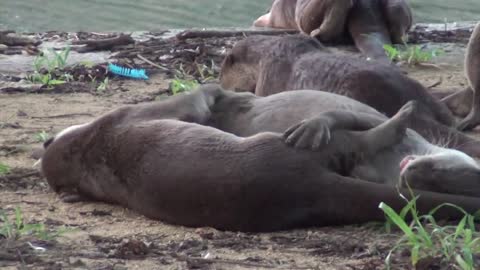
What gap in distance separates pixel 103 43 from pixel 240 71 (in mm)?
2800

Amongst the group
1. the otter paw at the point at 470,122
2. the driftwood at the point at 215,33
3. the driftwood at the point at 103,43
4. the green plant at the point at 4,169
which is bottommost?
the driftwood at the point at 103,43

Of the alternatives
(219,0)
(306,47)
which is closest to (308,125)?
(306,47)

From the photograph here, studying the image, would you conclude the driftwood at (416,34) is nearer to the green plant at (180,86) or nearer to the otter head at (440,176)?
the green plant at (180,86)

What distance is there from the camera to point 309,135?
4.15 meters

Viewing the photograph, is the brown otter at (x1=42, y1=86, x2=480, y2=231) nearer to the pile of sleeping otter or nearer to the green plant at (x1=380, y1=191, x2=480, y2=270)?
the pile of sleeping otter

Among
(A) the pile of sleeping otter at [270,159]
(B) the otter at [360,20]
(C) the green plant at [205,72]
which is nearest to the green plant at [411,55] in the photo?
(B) the otter at [360,20]

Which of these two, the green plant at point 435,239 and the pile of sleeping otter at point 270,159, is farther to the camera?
the pile of sleeping otter at point 270,159

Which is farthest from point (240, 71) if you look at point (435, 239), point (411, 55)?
point (435, 239)

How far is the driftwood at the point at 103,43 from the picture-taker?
929 cm

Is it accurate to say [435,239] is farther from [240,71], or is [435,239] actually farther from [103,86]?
[103,86]

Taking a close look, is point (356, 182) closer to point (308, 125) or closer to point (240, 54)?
point (308, 125)

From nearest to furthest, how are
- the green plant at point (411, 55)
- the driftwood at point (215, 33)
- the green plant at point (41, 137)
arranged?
the green plant at point (41, 137) → the green plant at point (411, 55) → the driftwood at point (215, 33)

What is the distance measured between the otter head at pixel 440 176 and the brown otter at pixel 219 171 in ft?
0.32

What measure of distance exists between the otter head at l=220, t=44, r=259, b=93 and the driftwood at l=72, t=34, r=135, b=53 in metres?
2.61
